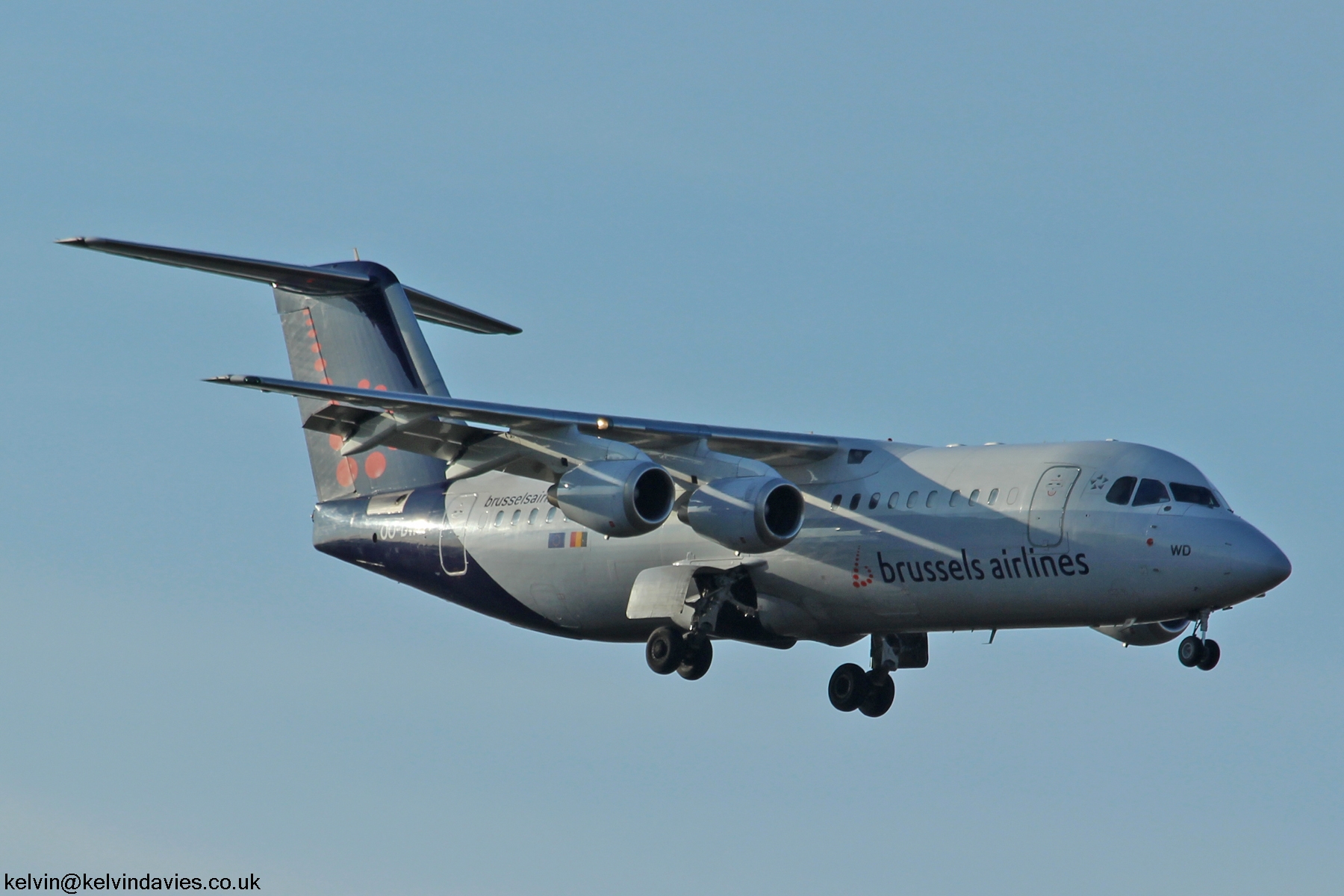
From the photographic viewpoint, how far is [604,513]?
1952cm

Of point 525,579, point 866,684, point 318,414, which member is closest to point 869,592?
point 866,684

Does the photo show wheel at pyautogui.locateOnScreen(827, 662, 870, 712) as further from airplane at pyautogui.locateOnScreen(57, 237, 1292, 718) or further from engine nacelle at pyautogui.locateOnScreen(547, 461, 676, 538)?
engine nacelle at pyautogui.locateOnScreen(547, 461, 676, 538)

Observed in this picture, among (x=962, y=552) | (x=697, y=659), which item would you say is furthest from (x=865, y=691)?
(x=962, y=552)

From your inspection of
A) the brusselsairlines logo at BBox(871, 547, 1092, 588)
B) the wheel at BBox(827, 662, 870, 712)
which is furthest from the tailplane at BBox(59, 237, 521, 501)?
the brusselsairlines logo at BBox(871, 547, 1092, 588)

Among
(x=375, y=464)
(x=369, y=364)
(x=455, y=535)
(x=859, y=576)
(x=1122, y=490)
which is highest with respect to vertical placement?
(x=1122, y=490)

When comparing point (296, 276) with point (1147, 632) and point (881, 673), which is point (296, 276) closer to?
point (881, 673)

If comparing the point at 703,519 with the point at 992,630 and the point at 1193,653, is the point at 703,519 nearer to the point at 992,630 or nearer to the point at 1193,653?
the point at 992,630

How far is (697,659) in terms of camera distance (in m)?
21.5

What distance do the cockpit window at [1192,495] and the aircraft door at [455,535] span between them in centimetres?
818

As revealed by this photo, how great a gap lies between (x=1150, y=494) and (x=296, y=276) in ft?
33.8

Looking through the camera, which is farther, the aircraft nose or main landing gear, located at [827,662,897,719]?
main landing gear, located at [827,662,897,719]

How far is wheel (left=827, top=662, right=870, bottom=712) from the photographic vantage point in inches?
877

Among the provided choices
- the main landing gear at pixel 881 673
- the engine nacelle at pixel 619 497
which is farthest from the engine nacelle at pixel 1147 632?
the engine nacelle at pixel 619 497

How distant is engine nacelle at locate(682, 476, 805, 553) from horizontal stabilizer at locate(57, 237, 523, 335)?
239 inches
